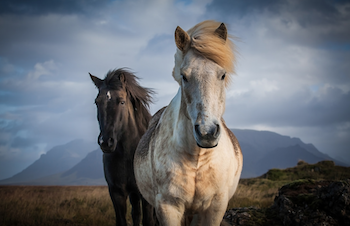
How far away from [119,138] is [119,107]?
0.55 m

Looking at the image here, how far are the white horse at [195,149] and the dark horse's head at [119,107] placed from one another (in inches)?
64.8

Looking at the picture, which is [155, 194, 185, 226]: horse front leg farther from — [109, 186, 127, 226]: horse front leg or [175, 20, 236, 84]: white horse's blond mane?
[109, 186, 127, 226]: horse front leg

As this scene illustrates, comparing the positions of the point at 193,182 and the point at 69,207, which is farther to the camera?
the point at 69,207

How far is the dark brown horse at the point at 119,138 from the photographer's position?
4.50 metres

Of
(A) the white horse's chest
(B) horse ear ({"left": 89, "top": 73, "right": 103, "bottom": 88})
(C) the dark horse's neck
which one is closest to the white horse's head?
(A) the white horse's chest

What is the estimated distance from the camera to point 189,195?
2.69 metres

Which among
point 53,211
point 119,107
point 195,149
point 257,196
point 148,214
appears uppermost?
point 119,107

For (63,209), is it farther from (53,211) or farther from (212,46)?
(212,46)

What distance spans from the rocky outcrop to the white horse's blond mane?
9.25 ft

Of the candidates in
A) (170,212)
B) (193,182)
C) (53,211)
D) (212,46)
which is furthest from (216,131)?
(53,211)

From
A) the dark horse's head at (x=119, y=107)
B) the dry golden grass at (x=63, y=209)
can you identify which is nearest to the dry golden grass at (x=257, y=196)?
the dry golden grass at (x=63, y=209)

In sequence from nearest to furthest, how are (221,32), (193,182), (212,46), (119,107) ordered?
(212,46) → (193,182) → (221,32) → (119,107)

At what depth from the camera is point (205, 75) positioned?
8.02ft

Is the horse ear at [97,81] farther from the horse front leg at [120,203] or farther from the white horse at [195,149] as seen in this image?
the white horse at [195,149]
